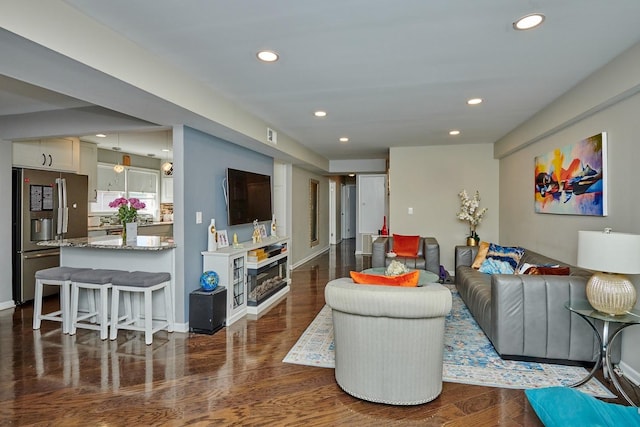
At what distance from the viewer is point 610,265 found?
7.25ft

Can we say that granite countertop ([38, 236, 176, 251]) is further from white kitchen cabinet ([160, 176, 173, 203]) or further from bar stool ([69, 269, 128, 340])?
white kitchen cabinet ([160, 176, 173, 203])

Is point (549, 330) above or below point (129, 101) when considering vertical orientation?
below

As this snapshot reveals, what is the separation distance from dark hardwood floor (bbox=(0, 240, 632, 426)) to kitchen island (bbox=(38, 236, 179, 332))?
0.70m

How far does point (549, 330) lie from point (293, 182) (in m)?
5.17

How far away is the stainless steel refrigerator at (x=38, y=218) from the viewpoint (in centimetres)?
441

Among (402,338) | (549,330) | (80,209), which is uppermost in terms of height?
(80,209)

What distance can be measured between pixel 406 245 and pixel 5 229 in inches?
220

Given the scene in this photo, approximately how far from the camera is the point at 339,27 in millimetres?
2119

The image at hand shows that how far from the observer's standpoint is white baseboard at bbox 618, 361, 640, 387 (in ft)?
8.06

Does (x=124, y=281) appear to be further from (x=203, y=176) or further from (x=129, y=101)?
(x=129, y=101)

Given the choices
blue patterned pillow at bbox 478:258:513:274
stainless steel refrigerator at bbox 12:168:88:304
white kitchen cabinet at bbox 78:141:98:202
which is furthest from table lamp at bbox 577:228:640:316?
white kitchen cabinet at bbox 78:141:98:202

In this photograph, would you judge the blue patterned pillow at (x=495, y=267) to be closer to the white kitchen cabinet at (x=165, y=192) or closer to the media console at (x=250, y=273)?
the media console at (x=250, y=273)

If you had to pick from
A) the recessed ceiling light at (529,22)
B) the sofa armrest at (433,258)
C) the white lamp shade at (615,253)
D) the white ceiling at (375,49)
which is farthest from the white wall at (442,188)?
the recessed ceiling light at (529,22)

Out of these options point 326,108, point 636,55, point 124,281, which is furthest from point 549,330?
point 124,281
